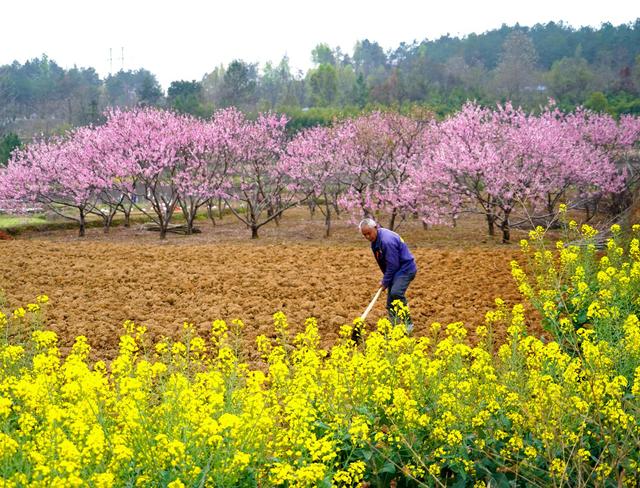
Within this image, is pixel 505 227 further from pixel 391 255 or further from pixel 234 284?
pixel 391 255

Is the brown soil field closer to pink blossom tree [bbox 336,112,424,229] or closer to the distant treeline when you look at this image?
pink blossom tree [bbox 336,112,424,229]

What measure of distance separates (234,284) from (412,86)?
54075 mm

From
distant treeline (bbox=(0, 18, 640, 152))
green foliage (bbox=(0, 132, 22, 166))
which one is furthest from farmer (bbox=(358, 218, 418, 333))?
green foliage (bbox=(0, 132, 22, 166))

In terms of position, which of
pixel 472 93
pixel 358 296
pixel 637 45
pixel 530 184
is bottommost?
pixel 358 296

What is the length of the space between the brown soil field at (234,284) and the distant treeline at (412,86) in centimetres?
2008

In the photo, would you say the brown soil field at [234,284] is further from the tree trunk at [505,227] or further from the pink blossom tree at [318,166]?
the pink blossom tree at [318,166]

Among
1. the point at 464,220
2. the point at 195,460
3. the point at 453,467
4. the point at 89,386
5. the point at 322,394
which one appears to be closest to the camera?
the point at 195,460

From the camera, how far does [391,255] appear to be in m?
9.00

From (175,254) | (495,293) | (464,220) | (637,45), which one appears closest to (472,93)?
(464,220)

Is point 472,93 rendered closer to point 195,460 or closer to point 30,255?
point 30,255

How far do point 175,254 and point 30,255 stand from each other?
394cm

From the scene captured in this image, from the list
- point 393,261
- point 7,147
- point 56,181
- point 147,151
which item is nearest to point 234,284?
point 393,261

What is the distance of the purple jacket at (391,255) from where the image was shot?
9.01 m

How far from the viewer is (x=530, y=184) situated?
2120 centimetres
